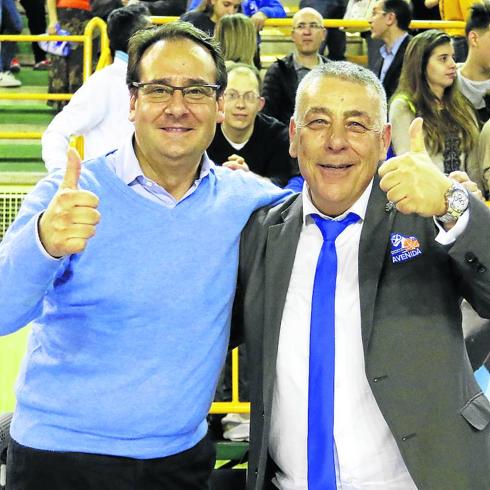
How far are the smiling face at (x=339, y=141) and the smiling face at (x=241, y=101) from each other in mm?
2369

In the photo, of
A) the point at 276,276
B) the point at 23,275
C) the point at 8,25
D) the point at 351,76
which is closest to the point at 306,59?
the point at 8,25

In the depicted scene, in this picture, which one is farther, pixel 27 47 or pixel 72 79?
pixel 27 47

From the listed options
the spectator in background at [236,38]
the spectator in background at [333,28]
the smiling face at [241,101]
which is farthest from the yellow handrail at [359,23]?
the smiling face at [241,101]

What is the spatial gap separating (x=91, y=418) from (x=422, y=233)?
1013mm

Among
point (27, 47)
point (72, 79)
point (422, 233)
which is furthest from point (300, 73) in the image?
point (422, 233)

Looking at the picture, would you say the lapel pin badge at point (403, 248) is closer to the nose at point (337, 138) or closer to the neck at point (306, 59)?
the nose at point (337, 138)

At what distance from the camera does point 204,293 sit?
2764 millimetres

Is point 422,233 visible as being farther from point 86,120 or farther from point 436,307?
point 86,120

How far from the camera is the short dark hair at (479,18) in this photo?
6.98m

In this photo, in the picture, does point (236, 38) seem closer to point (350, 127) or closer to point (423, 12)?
point (423, 12)

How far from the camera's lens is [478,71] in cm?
683

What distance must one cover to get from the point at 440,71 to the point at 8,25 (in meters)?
5.05

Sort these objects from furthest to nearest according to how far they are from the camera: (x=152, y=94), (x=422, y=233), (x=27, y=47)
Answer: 1. (x=27, y=47)
2. (x=152, y=94)
3. (x=422, y=233)

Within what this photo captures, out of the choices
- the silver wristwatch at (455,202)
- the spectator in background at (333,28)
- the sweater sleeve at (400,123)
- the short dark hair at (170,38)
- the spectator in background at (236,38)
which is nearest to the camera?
the silver wristwatch at (455,202)
